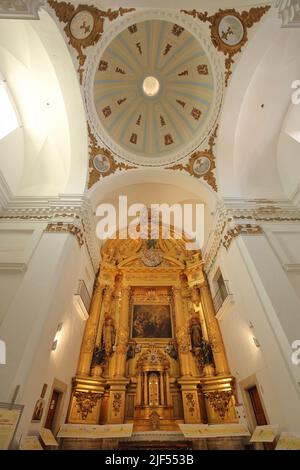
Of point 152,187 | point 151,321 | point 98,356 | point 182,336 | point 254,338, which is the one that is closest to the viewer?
point 254,338

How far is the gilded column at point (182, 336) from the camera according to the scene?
26.7 ft

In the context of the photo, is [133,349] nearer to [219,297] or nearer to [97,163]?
[219,297]

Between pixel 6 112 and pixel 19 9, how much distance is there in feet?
12.2

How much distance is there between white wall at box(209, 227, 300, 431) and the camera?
4677mm

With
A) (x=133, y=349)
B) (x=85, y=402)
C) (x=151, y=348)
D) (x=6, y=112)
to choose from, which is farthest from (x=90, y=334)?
(x=6, y=112)

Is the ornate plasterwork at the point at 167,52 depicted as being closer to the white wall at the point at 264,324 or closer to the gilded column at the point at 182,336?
the white wall at the point at 264,324

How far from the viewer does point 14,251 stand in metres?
6.67

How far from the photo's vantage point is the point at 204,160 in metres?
8.96

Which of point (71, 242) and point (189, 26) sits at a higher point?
point (189, 26)

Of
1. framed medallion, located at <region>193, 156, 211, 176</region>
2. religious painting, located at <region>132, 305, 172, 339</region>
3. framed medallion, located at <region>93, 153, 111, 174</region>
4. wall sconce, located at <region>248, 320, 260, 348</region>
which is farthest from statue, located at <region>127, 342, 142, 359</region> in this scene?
framed medallion, located at <region>193, 156, 211, 176</region>

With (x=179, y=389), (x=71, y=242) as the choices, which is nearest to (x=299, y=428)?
(x=179, y=389)

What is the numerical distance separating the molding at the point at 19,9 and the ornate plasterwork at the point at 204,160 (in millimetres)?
6172
